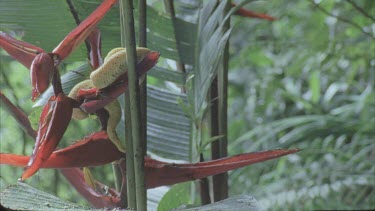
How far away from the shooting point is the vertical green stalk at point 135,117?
0.30 m

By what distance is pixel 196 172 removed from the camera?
0.36m

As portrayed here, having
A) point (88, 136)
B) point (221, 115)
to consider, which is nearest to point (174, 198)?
point (221, 115)

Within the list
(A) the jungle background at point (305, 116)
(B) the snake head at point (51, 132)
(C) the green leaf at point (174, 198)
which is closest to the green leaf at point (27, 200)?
(B) the snake head at point (51, 132)

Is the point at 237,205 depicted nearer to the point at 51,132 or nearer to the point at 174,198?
the point at 51,132

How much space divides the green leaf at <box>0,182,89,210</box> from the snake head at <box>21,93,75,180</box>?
32 mm

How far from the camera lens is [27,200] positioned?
25 centimetres

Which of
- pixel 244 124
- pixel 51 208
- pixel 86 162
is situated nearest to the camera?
pixel 51 208

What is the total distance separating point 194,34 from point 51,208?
0.40 meters

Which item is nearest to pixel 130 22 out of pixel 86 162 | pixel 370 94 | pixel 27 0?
pixel 86 162

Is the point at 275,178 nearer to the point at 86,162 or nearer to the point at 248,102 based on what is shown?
the point at 248,102

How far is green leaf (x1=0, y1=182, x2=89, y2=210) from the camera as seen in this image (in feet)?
0.79

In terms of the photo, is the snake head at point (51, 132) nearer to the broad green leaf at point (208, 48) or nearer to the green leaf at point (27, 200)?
the green leaf at point (27, 200)

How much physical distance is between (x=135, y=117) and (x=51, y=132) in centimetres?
5

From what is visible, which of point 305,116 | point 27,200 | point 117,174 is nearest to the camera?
point 27,200
